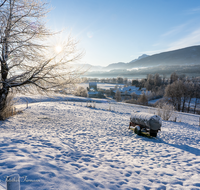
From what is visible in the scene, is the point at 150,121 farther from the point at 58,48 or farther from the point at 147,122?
the point at 58,48

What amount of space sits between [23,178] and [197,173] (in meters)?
6.17

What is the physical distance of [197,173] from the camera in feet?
15.8

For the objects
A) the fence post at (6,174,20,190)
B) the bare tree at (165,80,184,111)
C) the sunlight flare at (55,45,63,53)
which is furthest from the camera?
the bare tree at (165,80,184,111)

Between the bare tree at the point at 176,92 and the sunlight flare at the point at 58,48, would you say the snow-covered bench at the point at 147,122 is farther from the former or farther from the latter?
the bare tree at the point at 176,92

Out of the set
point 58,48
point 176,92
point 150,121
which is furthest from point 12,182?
point 176,92

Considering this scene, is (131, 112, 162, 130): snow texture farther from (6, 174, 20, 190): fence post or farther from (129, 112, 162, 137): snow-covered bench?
(6, 174, 20, 190): fence post

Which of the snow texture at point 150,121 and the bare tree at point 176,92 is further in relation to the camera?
the bare tree at point 176,92

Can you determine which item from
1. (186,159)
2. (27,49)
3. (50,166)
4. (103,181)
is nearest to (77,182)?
(103,181)

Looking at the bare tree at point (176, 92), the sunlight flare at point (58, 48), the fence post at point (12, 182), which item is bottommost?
the bare tree at point (176, 92)

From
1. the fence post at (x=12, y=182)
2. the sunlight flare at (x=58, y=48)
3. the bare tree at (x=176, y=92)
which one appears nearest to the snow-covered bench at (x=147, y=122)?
the sunlight flare at (x=58, y=48)

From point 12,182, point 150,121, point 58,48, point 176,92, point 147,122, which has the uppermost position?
point 58,48

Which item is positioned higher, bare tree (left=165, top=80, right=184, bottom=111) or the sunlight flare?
the sunlight flare

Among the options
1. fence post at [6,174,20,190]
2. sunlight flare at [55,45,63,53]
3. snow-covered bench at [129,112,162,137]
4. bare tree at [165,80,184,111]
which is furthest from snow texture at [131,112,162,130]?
bare tree at [165,80,184,111]

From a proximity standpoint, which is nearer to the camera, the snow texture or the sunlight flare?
the snow texture
